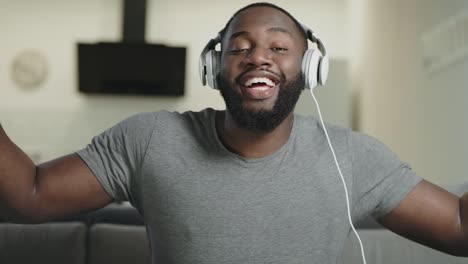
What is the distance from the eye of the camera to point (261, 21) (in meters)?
1.20

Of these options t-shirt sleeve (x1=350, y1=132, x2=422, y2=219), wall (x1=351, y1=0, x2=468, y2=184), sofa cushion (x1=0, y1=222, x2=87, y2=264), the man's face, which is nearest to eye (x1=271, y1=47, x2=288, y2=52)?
the man's face

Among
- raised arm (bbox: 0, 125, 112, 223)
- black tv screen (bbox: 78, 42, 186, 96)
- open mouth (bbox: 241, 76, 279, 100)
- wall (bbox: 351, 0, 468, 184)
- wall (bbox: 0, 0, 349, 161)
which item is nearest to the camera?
raised arm (bbox: 0, 125, 112, 223)

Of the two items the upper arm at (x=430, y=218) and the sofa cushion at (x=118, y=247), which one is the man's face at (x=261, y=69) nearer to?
the upper arm at (x=430, y=218)

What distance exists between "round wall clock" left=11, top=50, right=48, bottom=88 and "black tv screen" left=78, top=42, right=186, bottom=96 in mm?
367

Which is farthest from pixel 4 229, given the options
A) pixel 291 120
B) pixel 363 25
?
pixel 363 25

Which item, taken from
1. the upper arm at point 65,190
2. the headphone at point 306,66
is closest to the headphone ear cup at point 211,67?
the headphone at point 306,66

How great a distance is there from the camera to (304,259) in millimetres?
1132

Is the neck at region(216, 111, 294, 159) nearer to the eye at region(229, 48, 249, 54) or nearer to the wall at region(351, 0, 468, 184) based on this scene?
the eye at region(229, 48, 249, 54)

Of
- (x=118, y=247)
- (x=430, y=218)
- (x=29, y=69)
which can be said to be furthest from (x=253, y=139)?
(x=29, y=69)

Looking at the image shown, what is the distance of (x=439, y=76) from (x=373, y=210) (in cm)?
261

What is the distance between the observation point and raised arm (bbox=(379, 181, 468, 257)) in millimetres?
1131

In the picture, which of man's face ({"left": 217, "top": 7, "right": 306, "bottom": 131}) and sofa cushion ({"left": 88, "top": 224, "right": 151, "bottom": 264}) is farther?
sofa cushion ({"left": 88, "top": 224, "right": 151, "bottom": 264})

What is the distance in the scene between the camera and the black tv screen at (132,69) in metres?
5.20

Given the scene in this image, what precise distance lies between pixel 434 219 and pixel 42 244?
0.87 metres
